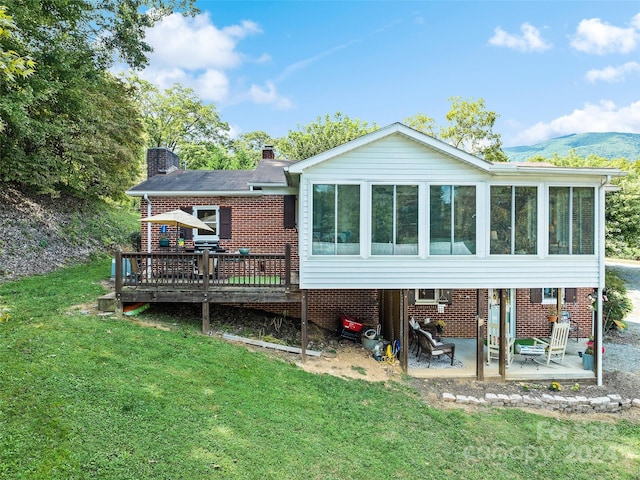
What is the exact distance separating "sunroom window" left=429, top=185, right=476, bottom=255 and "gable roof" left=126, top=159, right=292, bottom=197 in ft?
15.2

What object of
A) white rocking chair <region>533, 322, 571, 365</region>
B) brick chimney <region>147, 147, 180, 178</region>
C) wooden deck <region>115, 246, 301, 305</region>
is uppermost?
brick chimney <region>147, 147, 180, 178</region>

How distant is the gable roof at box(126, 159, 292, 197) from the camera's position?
38.8 feet

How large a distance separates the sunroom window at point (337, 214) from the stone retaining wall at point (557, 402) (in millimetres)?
4349

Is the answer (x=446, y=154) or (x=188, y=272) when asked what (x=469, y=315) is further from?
(x=188, y=272)

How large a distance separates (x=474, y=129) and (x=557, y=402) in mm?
23746

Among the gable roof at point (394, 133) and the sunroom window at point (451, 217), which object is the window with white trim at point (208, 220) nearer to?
the gable roof at point (394, 133)

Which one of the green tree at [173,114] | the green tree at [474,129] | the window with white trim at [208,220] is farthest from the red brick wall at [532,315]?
the green tree at [173,114]

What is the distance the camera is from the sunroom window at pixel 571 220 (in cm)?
899

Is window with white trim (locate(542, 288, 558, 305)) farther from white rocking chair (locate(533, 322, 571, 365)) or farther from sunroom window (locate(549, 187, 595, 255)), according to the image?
sunroom window (locate(549, 187, 595, 255))

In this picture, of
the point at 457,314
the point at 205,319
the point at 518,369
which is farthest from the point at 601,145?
the point at 205,319

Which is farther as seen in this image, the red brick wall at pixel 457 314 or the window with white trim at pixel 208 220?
the red brick wall at pixel 457 314

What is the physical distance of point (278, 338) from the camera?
1009 centimetres

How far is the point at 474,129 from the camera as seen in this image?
27391 mm

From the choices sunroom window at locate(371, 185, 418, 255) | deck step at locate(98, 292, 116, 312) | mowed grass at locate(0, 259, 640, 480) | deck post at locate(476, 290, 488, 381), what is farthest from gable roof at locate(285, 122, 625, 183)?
deck step at locate(98, 292, 116, 312)
